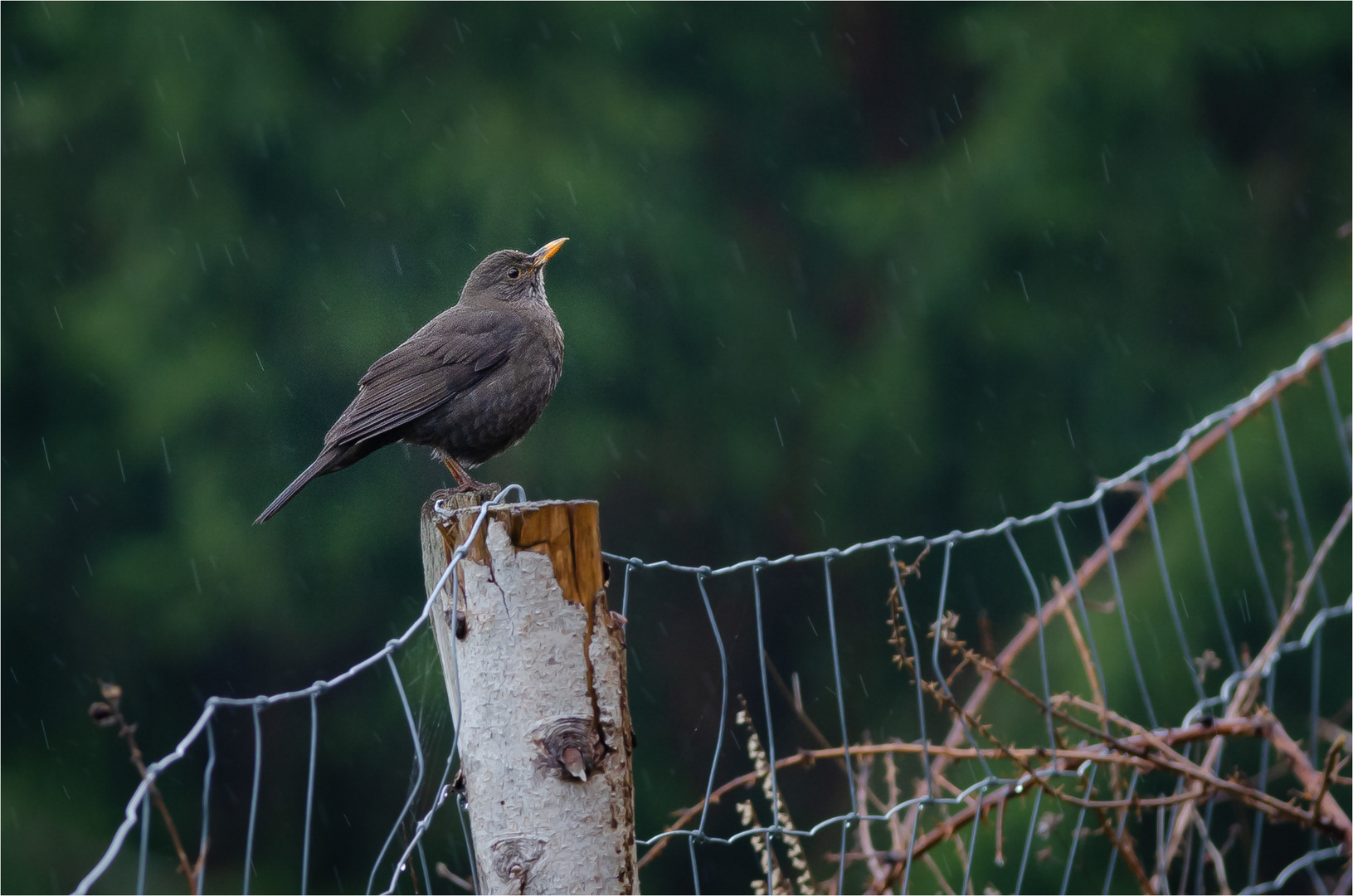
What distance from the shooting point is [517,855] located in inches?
61.5

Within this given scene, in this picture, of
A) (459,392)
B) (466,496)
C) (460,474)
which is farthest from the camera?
(460,474)

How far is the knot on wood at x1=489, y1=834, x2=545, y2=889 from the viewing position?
1559 mm

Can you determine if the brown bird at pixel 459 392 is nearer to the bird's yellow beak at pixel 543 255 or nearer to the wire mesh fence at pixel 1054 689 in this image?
the bird's yellow beak at pixel 543 255

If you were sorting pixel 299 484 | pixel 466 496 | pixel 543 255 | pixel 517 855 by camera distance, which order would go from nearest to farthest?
1. pixel 517 855
2. pixel 466 496
3. pixel 299 484
4. pixel 543 255

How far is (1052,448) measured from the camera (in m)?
6.90

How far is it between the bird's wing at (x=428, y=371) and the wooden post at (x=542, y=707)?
1602 millimetres

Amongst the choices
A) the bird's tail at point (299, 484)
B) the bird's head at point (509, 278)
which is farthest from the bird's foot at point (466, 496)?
the bird's head at point (509, 278)

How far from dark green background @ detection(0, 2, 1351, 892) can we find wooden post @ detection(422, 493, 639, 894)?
14.5ft

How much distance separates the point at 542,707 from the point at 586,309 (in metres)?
4.90

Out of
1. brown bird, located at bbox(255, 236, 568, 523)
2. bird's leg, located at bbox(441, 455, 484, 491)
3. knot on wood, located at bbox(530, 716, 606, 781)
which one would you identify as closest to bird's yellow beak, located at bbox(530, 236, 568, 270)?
brown bird, located at bbox(255, 236, 568, 523)

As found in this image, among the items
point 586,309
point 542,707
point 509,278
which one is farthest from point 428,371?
point 586,309

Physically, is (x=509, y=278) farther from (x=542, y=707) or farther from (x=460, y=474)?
(x=542, y=707)

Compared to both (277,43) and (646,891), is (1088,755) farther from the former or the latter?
(277,43)

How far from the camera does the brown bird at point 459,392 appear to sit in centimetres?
323
